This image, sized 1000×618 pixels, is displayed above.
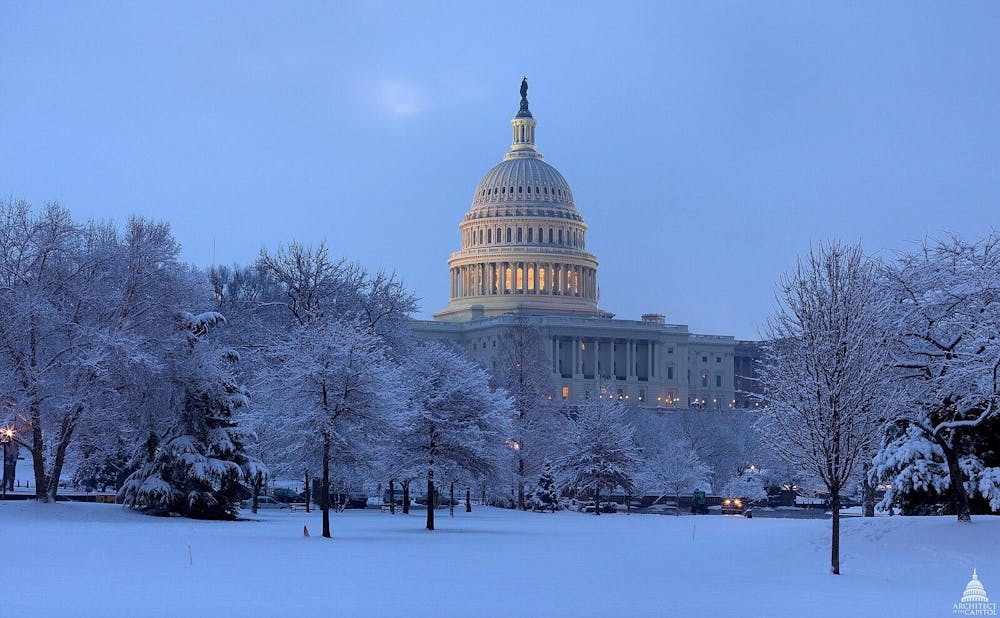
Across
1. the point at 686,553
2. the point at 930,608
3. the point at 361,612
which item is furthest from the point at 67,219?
the point at 930,608

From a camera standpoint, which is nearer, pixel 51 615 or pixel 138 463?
pixel 51 615

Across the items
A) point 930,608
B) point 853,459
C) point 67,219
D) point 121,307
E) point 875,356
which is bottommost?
point 930,608

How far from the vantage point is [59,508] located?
50.8 meters

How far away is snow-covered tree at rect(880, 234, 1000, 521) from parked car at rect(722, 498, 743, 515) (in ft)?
145

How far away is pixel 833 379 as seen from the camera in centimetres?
3359

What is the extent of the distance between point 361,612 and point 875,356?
14.8 m

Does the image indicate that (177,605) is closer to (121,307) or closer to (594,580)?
(594,580)

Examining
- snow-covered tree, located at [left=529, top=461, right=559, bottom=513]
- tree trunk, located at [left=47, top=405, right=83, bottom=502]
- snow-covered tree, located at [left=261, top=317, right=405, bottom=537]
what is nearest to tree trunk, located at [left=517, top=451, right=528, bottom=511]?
snow-covered tree, located at [left=529, top=461, right=559, bottom=513]

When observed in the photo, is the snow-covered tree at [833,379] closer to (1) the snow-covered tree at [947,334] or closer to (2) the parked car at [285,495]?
(1) the snow-covered tree at [947,334]

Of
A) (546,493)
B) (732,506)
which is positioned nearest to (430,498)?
(546,493)

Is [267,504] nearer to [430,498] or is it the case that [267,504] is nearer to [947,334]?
[430,498]

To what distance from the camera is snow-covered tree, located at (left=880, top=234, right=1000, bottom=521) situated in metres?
34.5

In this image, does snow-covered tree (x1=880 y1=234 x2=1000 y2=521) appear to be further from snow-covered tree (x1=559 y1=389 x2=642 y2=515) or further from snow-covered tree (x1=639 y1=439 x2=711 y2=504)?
snow-covered tree (x1=639 y1=439 x2=711 y2=504)

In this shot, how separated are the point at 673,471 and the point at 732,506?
18287 millimetres
